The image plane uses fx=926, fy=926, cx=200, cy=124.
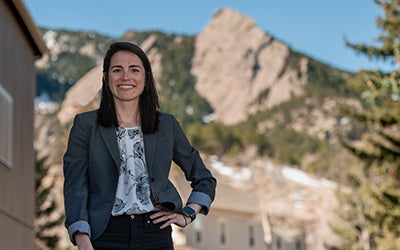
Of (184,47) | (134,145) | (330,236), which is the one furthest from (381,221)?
(184,47)

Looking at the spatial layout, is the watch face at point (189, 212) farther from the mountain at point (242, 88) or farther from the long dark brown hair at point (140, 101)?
the mountain at point (242, 88)

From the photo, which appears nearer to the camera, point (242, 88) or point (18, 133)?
point (18, 133)

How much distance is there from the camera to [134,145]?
3340mm

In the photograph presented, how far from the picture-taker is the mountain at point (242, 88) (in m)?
102

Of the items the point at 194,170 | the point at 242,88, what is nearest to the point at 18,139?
the point at 194,170

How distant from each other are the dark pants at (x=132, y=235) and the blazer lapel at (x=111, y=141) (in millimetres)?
206

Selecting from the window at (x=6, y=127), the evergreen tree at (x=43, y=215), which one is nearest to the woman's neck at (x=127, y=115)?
the window at (x=6, y=127)

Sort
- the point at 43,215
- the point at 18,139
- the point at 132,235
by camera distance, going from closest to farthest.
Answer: the point at 132,235 → the point at 18,139 → the point at 43,215

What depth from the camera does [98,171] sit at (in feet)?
10.8

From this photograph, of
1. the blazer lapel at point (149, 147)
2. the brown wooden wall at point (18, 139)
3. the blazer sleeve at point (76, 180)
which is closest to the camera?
Result: the blazer sleeve at point (76, 180)

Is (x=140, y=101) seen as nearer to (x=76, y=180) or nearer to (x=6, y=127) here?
(x=76, y=180)

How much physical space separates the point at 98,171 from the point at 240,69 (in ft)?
593

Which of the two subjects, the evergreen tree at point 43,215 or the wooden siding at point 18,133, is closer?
the wooden siding at point 18,133

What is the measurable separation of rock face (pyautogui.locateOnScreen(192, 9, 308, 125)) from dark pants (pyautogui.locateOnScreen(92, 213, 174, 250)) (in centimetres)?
14862
